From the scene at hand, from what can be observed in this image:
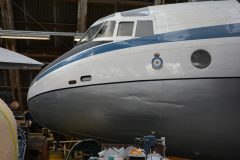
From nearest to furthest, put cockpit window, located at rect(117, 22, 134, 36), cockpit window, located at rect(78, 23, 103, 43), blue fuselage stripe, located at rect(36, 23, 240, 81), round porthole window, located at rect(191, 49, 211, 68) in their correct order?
round porthole window, located at rect(191, 49, 211, 68) → blue fuselage stripe, located at rect(36, 23, 240, 81) → cockpit window, located at rect(117, 22, 134, 36) → cockpit window, located at rect(78, 23, 103, 43)

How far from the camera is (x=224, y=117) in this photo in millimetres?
5852

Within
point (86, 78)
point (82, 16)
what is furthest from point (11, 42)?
point (86, 78)

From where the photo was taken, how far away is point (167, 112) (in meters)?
5.97

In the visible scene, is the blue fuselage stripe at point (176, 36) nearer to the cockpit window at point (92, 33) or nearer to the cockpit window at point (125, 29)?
the cockpit window at point (125, 29)

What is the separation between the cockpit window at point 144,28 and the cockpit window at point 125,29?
16 cm

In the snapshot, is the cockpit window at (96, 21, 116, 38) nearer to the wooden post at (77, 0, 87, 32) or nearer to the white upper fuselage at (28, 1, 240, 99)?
the white upper fuselage at (28, 1, 240, 99)

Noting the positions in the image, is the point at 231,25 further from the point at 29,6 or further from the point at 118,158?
the point at 29,6

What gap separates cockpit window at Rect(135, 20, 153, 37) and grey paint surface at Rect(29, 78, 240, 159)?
1.17 meters

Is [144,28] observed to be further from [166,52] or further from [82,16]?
[82,16]

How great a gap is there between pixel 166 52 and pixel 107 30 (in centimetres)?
164

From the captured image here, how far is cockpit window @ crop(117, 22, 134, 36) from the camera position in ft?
22.2

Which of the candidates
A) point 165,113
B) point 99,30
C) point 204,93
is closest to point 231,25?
point 204,93

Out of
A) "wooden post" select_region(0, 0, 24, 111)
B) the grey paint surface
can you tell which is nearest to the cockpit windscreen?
the grey paint surface

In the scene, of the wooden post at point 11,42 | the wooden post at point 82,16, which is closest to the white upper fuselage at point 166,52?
the wooden post at point 82,16
